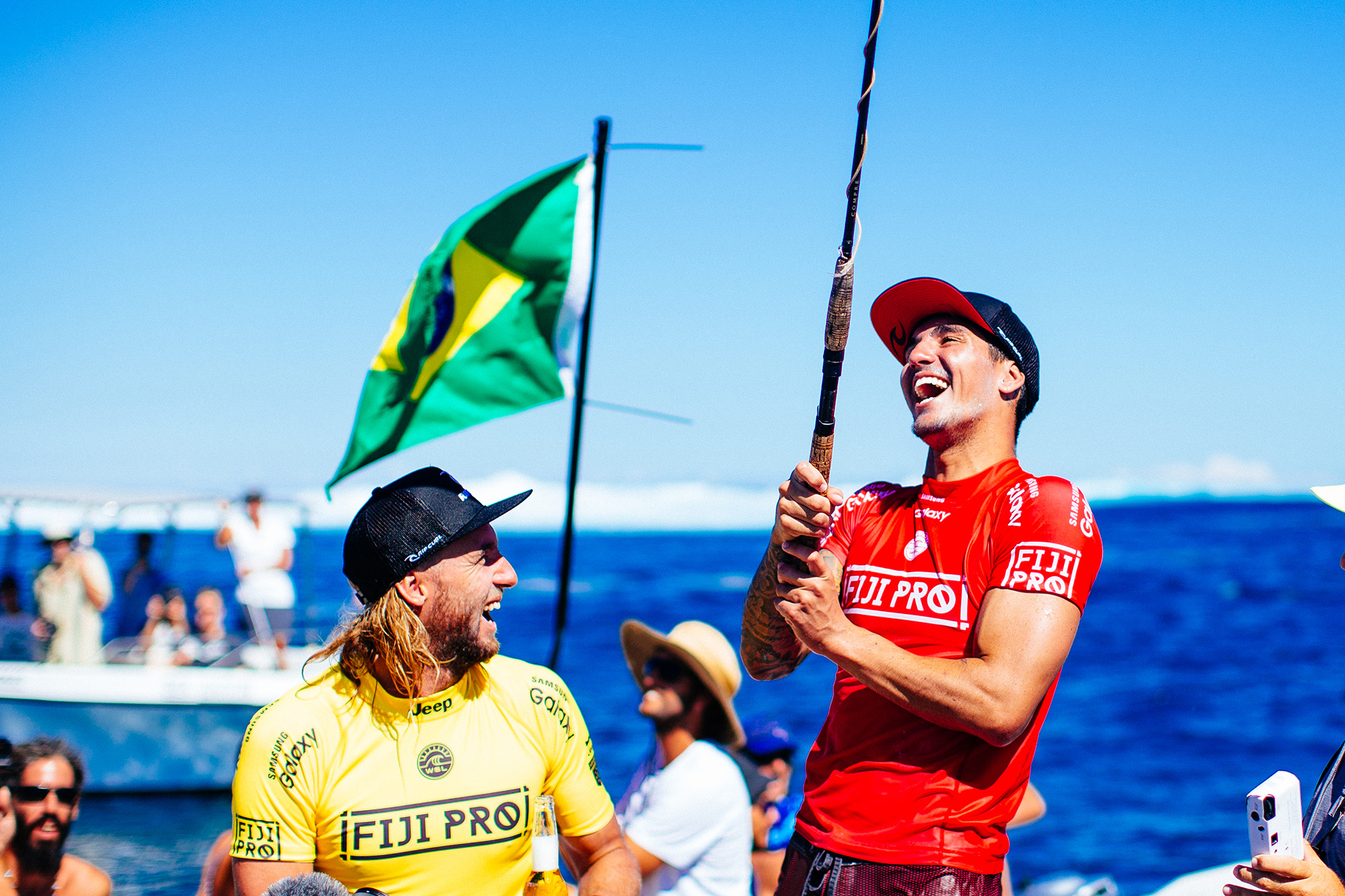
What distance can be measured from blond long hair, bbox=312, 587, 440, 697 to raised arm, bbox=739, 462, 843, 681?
830 millimetres

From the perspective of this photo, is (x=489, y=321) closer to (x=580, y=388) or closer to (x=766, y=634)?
(x=580, y=388)

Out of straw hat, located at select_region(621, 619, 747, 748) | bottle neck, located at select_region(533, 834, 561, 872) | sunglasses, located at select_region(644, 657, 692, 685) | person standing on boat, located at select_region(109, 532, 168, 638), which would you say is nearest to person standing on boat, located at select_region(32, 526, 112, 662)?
person standing on boat, located at select_region(109, 532, 168, 638)

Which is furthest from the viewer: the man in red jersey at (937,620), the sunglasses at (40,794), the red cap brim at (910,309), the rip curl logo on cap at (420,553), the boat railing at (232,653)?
the boat railing at (232,653)

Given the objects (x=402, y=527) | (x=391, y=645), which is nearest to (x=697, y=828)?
(x=391, y=645)

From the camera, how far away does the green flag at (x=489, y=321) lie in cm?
572

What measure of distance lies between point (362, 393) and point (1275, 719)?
24.8 m

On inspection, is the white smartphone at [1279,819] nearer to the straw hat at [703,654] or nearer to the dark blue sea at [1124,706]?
the straw hat at [703,654]

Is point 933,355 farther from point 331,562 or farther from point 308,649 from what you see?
point 331,562

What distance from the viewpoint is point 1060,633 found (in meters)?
2.36

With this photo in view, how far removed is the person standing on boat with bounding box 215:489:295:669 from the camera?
38.4 feet

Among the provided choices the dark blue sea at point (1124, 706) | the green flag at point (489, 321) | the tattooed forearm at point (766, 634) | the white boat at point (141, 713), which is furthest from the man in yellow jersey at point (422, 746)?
the white boat at point (141, 713)

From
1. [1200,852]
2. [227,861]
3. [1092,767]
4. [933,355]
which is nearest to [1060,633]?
[933,355]

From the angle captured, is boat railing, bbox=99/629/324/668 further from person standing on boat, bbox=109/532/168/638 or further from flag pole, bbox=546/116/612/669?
A: flag pole, bbox=546/116/612/669

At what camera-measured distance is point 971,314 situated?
2.73 m
